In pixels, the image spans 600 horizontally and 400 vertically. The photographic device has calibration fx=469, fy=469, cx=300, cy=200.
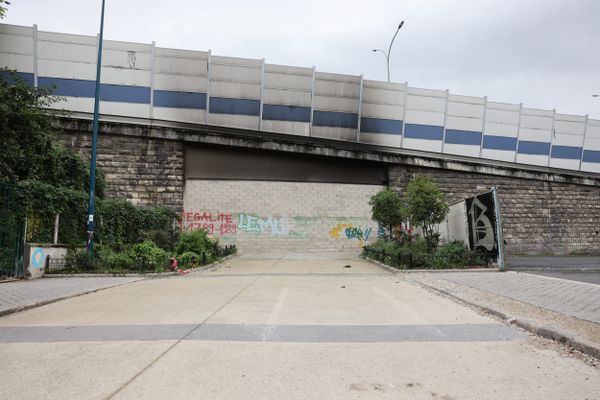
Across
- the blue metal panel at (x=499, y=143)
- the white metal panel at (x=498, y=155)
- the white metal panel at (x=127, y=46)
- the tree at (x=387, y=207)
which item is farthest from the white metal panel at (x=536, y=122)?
the white metal panel at (x=127, y=46)

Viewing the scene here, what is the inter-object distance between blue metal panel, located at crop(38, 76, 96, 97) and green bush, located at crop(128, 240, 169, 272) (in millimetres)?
12890

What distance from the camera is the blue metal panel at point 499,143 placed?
31062mm

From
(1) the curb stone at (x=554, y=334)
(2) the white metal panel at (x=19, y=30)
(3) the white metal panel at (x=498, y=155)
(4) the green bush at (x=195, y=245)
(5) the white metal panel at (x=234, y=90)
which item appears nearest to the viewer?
(1) the curb stone at (x=554, y=334)

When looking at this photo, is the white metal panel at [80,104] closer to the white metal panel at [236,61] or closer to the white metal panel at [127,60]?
the white metal panel at [127,60]

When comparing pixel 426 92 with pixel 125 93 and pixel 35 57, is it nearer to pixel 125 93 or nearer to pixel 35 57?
pixel 125 93

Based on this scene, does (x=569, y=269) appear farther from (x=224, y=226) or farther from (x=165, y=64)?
(x=165, y=64)

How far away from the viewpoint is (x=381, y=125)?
96.4ft

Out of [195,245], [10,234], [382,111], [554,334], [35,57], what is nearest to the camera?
[554,334]

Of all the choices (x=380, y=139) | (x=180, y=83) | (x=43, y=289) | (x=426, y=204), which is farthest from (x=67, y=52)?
(x=426, y=204)

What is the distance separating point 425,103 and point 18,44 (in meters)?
23.9

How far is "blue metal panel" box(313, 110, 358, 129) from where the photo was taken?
93.2 feet

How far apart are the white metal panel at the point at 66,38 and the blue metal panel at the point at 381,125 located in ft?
53.0

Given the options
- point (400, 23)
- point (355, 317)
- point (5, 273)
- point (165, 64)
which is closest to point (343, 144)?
point (400, 23)

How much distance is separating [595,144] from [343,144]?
61.2ft
